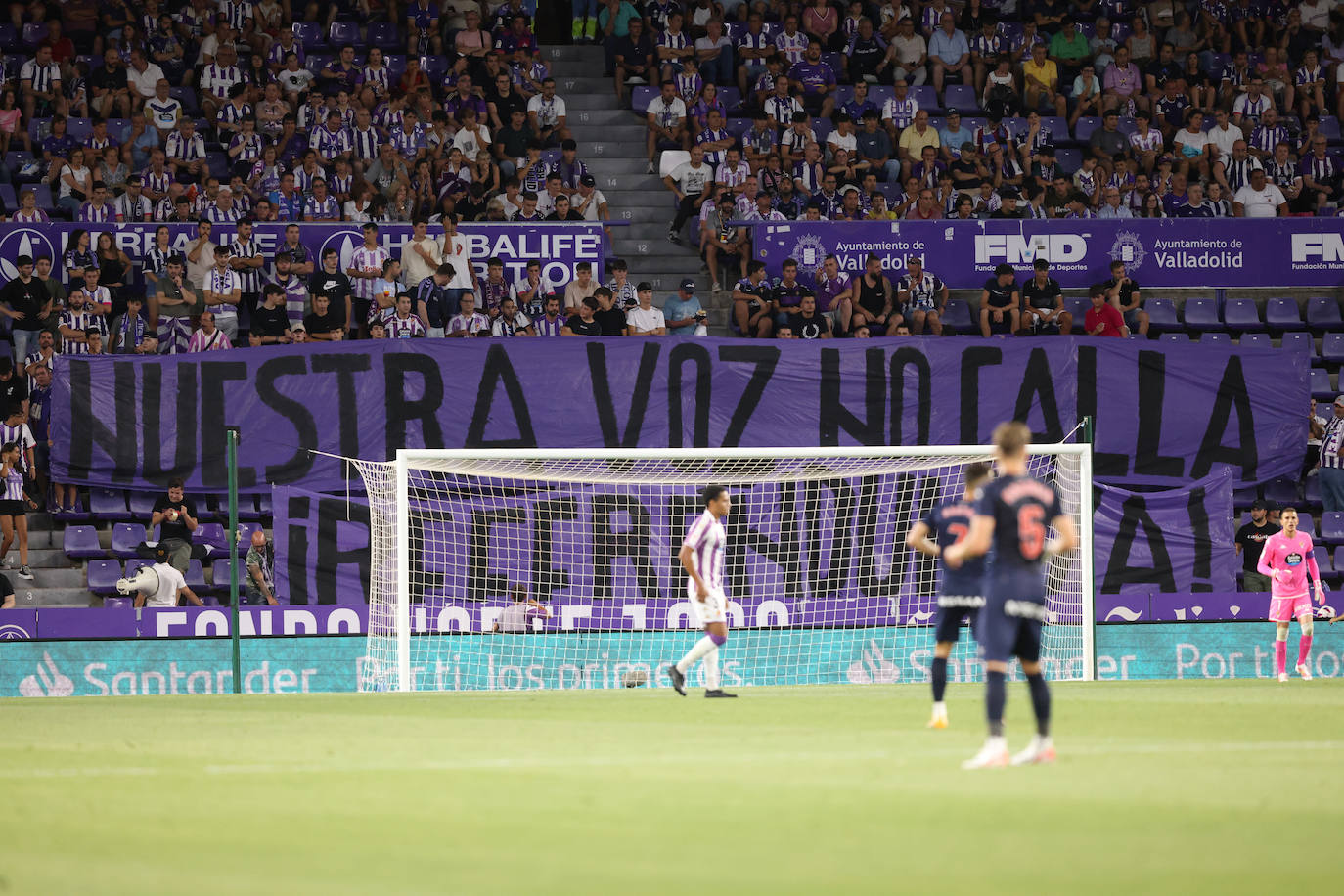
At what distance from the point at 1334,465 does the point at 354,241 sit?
13.8 metres

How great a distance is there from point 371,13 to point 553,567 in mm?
11327

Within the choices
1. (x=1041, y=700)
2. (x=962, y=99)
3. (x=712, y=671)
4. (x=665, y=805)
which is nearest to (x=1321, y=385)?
(x=962, y=99)

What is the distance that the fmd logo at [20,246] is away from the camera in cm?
2364

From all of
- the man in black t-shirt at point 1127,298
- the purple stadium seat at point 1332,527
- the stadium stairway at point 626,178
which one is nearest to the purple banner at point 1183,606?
the purple stadium seat at point 1332,527

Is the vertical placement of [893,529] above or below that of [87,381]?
below

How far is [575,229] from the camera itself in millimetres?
24688

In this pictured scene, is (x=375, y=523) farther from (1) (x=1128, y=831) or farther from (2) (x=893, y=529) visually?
(1) (x=1128, y=831)

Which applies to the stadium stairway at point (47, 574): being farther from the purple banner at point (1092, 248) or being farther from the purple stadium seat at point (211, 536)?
the purple banner at point (1092, 248)

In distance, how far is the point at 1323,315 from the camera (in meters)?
25.9

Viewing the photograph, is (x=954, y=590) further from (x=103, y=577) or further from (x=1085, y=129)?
(x=1085, y=129)

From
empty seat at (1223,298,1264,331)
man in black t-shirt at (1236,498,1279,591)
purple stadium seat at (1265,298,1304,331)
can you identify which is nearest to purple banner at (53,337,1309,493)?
man in black t-shirt at (1236,498,1279,591)

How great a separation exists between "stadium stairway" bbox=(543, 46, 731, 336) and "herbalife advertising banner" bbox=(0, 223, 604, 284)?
1732 millimetres

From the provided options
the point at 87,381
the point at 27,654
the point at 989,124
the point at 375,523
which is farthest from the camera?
the point at 989,124

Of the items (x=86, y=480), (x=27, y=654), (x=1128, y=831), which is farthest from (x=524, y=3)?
(x=1128, y=831)
